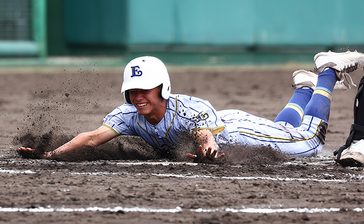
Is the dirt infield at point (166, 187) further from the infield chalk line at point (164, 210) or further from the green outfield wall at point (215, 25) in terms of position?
the green outfield wall at point (215, 25)

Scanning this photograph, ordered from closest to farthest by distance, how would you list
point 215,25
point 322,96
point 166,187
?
point 166,187
point 322,96
point 215,25

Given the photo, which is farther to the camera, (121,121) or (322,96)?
(322,96)

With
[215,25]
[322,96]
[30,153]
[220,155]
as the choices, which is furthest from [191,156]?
[215,25]

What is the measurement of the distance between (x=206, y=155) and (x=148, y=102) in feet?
1.80

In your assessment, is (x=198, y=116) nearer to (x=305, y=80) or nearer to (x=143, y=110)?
(x=143, y=110)

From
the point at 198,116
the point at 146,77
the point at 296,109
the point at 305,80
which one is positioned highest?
the point at 146,77

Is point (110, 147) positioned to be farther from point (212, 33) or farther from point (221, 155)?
point (212, 33)

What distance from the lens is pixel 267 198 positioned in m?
5.55

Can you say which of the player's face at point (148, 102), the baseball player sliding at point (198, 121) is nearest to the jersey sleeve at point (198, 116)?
the baseball player sliding at point (198, 121)

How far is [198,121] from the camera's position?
6812 millimetres

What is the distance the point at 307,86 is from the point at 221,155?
1577mm

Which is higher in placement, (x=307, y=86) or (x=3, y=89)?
(x=307, y=86)

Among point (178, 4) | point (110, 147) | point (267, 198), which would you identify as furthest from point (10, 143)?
point (178, 4)

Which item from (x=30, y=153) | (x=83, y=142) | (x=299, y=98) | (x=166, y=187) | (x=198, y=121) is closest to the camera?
(x=166, y=187)
